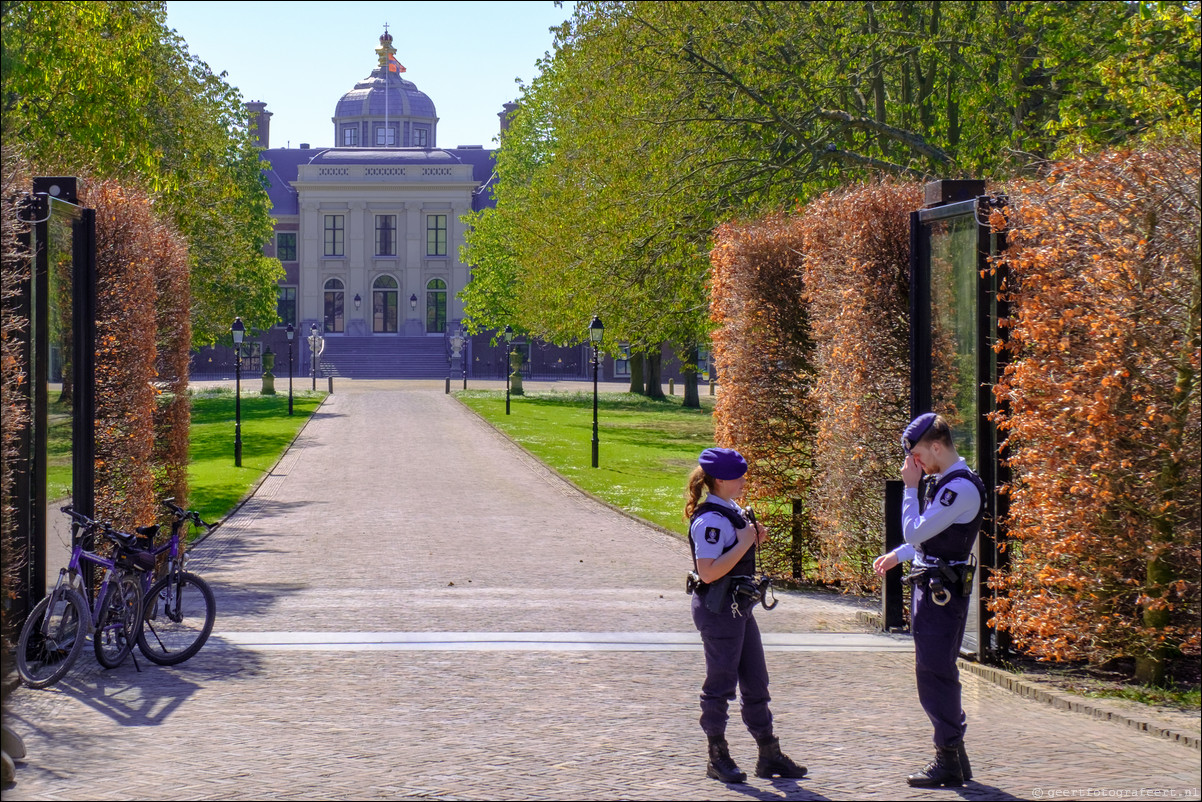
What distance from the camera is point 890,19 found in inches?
826

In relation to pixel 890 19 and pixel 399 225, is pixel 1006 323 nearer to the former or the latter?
pixel 890 19

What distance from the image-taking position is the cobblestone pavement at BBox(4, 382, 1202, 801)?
6.18 metres

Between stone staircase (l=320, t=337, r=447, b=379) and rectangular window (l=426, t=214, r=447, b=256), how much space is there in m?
8.59

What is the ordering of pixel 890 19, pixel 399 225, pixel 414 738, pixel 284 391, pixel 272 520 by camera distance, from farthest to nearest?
pixel 399 225 < pixel 284 391 < pixel 890 19 < pixel 272 520 < pixel 414 738

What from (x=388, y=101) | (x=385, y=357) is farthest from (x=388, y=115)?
(x=385, y=357)

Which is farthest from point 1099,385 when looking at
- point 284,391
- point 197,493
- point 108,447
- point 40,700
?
point 284,391

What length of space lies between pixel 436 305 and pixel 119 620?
8157cm

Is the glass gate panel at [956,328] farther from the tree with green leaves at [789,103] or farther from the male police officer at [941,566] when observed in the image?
the tree with green leaves at [789,103]

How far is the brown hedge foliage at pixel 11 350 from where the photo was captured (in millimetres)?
8008

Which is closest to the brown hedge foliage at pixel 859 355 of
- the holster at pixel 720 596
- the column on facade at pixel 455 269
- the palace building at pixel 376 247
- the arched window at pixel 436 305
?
the holster at pixel 720 596

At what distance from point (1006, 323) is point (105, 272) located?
7.68 meters

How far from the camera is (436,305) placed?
89.8 metres

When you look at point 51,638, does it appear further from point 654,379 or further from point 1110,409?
point 654,379

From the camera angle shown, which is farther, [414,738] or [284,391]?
[284,391]
